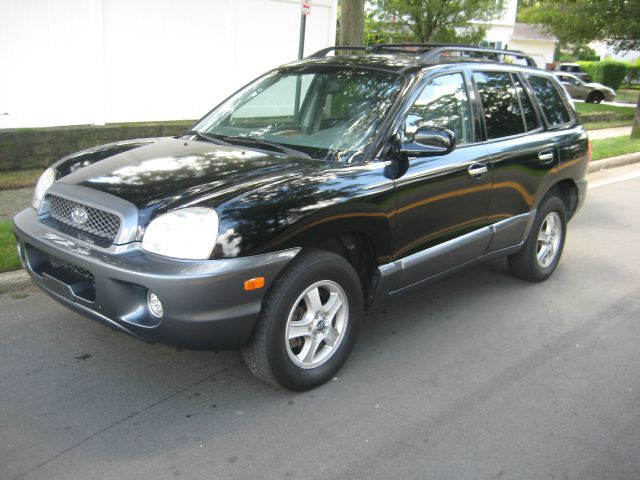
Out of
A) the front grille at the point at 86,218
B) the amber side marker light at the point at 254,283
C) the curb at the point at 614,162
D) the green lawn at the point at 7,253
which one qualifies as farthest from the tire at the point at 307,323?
the curb at the point at 614,162

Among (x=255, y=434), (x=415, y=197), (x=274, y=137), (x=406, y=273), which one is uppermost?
(x=274, y=137)

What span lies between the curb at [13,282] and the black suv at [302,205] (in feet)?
3.58

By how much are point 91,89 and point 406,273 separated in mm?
7081

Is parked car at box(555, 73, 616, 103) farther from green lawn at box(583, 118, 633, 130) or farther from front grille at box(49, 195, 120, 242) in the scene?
front grille at box(49, 195, 120, 242)

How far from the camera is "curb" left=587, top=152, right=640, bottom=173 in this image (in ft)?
38.7

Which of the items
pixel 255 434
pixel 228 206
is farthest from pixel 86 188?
pixel 255 434

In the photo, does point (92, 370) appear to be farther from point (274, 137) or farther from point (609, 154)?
point (609, 154)

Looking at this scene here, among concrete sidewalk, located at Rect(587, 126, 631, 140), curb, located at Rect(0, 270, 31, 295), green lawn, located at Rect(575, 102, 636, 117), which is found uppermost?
green lawn, located at Rect(575, 102, 636, 117)

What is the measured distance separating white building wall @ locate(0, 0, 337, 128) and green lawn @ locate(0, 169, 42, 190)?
4.83 feet

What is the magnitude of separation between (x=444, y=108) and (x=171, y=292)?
2.29m

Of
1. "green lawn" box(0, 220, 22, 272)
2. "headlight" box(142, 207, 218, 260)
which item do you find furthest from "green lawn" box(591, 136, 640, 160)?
"headlight" box(142, 207, 218, 260)

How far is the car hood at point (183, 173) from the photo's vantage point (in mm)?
3285

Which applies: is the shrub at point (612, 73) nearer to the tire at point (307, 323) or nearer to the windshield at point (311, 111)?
the windshield at point (311, 111)

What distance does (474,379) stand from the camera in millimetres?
3912
